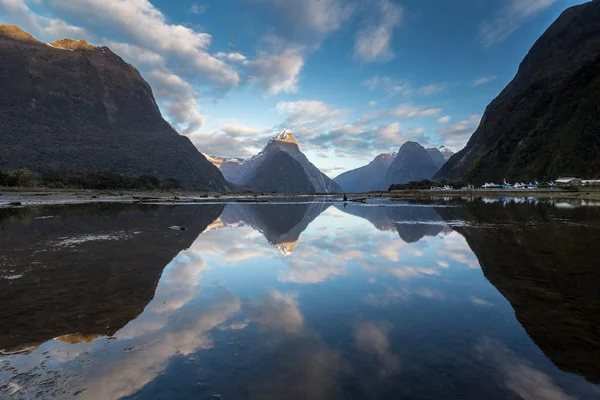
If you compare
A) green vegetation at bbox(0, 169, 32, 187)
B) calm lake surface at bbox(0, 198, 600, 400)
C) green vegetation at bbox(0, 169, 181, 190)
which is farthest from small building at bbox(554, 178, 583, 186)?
green vegetation at bbox(0, 169, 32, 187)

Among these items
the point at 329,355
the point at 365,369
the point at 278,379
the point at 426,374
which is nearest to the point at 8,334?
the point at 278,379

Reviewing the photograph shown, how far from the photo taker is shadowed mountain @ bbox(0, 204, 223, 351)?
936 centimetres

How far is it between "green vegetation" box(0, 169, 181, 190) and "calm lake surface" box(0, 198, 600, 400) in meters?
119

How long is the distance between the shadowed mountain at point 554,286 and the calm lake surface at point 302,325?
63 mm

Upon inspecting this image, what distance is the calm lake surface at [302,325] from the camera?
651cm

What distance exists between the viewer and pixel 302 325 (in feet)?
31.6

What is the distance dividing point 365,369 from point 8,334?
31.3ft

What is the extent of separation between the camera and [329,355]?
768 cm

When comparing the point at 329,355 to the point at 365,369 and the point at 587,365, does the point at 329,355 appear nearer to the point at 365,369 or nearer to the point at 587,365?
the point at 365,369

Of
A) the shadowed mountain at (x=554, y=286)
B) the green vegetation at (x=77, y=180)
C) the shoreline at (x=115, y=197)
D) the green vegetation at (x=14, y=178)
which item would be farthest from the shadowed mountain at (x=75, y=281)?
the green vegetation at (x=77, y=180)

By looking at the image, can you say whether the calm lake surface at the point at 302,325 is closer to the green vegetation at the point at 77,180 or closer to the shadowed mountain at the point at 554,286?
the shadowed mountain at the point at 554,286

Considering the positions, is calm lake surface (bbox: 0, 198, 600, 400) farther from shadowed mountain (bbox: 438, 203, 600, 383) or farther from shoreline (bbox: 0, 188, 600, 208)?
shoreline (bbox: 0, 188, 600, 208)

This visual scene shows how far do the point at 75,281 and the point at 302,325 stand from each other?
10.8 m

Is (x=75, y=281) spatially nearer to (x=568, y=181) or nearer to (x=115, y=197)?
(x=115, y=197)
